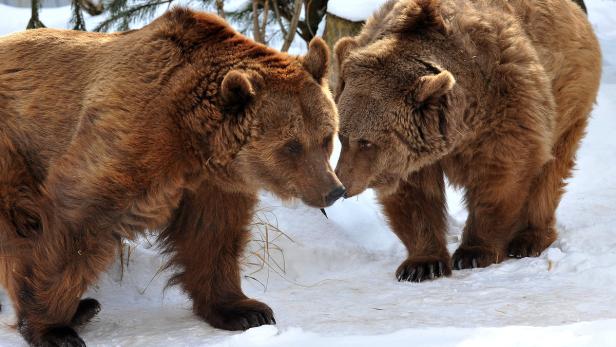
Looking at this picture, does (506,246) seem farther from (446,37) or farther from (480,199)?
(446,37)

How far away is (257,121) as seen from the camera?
4.33 m

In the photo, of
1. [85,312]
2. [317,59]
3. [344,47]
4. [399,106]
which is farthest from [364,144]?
[85,312]

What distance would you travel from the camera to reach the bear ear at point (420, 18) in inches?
229

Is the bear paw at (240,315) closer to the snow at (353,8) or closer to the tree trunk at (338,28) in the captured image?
the tree trunk at (338,28)

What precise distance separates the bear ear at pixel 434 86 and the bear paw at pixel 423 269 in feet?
3.44

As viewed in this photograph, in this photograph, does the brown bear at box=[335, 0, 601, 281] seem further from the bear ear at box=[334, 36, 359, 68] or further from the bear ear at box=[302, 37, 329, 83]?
the bear ear at box=[302, 37, 329, 83]

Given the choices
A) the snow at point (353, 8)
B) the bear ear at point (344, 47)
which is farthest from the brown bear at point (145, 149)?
the snow at point (353, 8)

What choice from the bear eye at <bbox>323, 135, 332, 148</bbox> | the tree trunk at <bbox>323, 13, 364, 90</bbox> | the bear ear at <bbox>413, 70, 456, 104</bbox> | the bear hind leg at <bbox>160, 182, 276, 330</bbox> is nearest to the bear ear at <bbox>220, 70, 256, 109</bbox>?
the bear eye at <bbox>323, 135, 332, 148</bbox>

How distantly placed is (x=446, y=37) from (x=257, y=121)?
2000mm

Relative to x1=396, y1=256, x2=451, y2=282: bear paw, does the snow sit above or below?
above

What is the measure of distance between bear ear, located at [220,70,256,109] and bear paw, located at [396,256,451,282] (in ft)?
6.74

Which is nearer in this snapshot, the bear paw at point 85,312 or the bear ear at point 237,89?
the bear ear at point 237,89

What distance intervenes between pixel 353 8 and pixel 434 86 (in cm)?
409

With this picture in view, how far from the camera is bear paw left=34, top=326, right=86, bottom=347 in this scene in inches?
173
